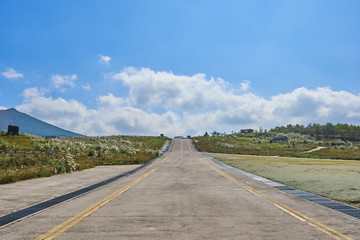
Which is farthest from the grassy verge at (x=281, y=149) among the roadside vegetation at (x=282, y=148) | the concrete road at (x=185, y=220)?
the concrete road at (x=185, y=220)

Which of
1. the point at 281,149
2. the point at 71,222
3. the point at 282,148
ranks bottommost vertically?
the point at 71,222

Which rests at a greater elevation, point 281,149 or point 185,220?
point 281,149

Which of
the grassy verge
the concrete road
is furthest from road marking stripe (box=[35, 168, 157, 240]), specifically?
the grassy verge

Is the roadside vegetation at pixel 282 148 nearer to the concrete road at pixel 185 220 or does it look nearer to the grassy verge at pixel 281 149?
the grassy verge at pixel 281 149

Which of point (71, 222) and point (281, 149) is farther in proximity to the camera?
point (281, 149)

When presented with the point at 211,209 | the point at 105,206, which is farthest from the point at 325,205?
the point at 105,206

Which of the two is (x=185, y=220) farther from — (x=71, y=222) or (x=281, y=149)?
(x=281, y=149)

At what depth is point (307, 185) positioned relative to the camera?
14117mm

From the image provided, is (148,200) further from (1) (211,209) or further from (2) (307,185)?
(2) (307,185)

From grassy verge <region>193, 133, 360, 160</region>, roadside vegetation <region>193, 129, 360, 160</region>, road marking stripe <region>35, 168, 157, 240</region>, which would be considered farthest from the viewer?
roadside vegetation <region>193, 129, 360, 160</region>

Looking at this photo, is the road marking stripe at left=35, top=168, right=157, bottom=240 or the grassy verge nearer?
the road marking stripe at left=35, top=168, right=157, bottom=240

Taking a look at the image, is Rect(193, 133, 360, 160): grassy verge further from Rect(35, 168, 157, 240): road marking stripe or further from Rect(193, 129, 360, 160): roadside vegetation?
Rect(35, 168, 157, 240): road marking stripe

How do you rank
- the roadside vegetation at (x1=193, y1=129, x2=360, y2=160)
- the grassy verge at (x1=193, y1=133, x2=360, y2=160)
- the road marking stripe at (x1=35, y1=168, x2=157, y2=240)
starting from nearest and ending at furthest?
1. the road marking stripe at (x1=35, y1=168, x2=157, y2=240)
2. the grassy verge at (x1=193, y1=133, x2=360, y2=160)
3. the roadside vegetation at (x1=193, y1=129, x2=360, y2=160)

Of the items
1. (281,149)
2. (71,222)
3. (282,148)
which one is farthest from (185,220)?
(282,148)
